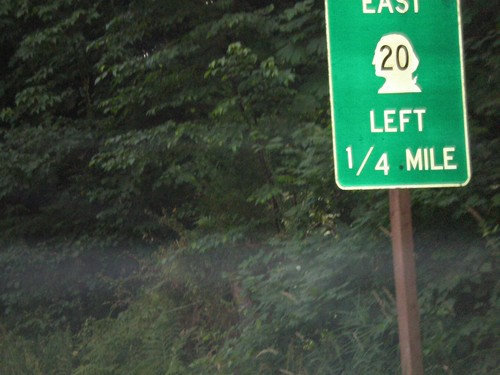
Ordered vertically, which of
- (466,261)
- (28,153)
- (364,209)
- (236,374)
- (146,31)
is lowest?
(236,374)

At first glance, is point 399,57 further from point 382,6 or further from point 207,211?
point 207,211

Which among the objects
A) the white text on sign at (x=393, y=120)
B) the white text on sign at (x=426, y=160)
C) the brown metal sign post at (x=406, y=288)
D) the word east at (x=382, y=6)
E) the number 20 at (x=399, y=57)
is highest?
the word east at (x=382, y=6)

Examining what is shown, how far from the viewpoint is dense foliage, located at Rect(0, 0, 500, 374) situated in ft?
20.8

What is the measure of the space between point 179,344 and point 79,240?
3529 millimetres

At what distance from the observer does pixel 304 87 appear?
8.06m

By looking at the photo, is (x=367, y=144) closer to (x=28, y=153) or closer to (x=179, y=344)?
(x=179, y=344)

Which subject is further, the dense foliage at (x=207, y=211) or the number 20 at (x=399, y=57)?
the dense foliage at (x=207, y=211)

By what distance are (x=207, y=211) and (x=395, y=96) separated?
5681mm

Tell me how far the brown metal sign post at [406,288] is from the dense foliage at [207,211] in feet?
6.19

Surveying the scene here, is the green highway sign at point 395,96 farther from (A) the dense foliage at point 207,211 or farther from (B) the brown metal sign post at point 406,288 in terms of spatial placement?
(A) the dense foliage at point 207,211

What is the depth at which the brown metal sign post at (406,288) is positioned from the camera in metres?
3.98

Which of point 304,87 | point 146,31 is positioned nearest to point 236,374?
point 304,87

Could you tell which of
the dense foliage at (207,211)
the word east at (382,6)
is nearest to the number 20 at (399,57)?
the word east at (382,6)

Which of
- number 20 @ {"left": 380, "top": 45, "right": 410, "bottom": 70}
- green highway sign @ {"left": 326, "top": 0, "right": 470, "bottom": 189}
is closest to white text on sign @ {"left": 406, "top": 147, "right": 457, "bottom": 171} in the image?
green highway sign @ {"left": 326, "top": 0, "right": 470, "bottom": 189}
